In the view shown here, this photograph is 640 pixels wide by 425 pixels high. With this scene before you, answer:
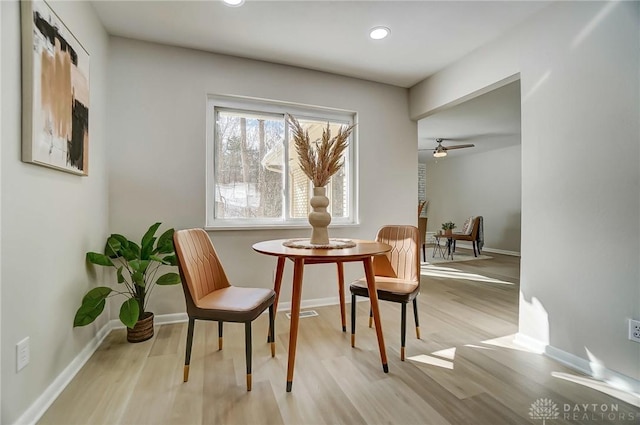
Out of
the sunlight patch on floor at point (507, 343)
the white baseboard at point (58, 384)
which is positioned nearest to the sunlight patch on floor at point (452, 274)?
the sunlight patch on floor at point (507, 343)

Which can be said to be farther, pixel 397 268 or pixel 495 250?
pixel 495 250

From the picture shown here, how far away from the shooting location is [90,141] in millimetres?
2023

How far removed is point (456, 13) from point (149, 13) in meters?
2.23

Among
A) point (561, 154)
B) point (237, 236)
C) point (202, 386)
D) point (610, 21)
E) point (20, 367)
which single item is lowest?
point (202, 386)

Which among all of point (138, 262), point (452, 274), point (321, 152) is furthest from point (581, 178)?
point (452, 274)

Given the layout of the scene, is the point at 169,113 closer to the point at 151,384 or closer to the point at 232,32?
the point at 232,32

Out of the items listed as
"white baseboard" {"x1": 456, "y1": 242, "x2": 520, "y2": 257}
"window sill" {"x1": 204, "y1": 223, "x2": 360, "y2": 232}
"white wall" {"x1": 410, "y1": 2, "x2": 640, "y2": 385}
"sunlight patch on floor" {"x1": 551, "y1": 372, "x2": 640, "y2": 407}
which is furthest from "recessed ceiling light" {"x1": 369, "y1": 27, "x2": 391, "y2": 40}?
"white baseboard" {"x1": 456, "y1": 242, "x2": 520, "y2": 257}

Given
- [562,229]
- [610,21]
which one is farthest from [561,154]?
[610,21]

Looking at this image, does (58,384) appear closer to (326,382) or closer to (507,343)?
(326,382)

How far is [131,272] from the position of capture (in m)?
2.34

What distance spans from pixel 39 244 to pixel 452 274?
4.77 metres

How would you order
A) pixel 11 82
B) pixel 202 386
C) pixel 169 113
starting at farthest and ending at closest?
Result: pixel 169 113 < pixel 202 386 < pixel 11 82

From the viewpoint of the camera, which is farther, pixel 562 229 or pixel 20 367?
pixel 562 229

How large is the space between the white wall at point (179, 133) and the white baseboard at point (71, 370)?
0.09 metres
